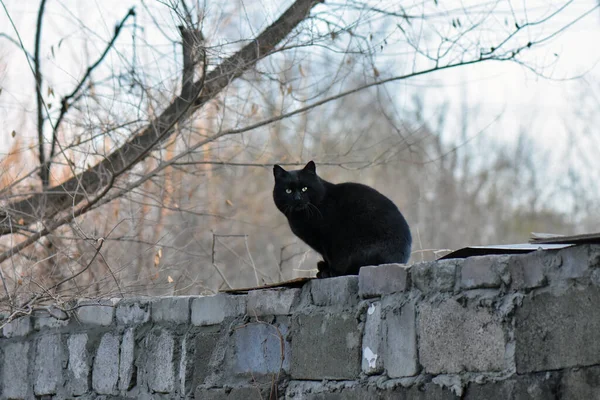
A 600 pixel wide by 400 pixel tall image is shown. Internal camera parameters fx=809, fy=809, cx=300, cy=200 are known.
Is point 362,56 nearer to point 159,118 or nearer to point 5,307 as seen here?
point 159,118

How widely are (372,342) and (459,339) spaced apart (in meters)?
0.51

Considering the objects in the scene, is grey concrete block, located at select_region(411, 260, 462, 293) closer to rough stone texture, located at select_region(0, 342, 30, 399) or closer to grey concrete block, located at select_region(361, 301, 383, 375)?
grey concrete block, located at select_region(361, 301, 383, 375)

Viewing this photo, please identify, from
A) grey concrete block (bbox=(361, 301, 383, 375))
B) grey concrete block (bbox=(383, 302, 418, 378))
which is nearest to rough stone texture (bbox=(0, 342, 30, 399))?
grey concrete block (bbox=(361, 301, 383, 375))

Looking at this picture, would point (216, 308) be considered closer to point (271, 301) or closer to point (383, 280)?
point (271, 301)

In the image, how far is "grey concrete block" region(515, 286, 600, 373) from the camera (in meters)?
2.65

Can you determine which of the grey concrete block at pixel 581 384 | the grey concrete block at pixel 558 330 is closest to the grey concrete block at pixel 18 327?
the grey concrete block at pixel 558 330

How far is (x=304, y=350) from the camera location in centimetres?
379

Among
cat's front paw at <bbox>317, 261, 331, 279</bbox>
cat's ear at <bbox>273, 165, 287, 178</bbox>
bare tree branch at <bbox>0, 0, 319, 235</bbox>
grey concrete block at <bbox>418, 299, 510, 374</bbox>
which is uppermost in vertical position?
bare tree branch at <bbox>0, 0, 319, 235</bbox>

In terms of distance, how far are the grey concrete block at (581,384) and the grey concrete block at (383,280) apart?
2.74 feet

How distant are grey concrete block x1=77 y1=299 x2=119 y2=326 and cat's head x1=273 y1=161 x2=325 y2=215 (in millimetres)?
1240

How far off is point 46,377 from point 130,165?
1.75m

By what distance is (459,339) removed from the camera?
10.0 feet

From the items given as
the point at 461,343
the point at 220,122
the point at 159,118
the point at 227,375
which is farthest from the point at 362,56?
the point at 461,343

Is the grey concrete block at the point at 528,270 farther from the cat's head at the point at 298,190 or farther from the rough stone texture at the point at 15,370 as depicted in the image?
the rough stone texture at the point at 15,370
